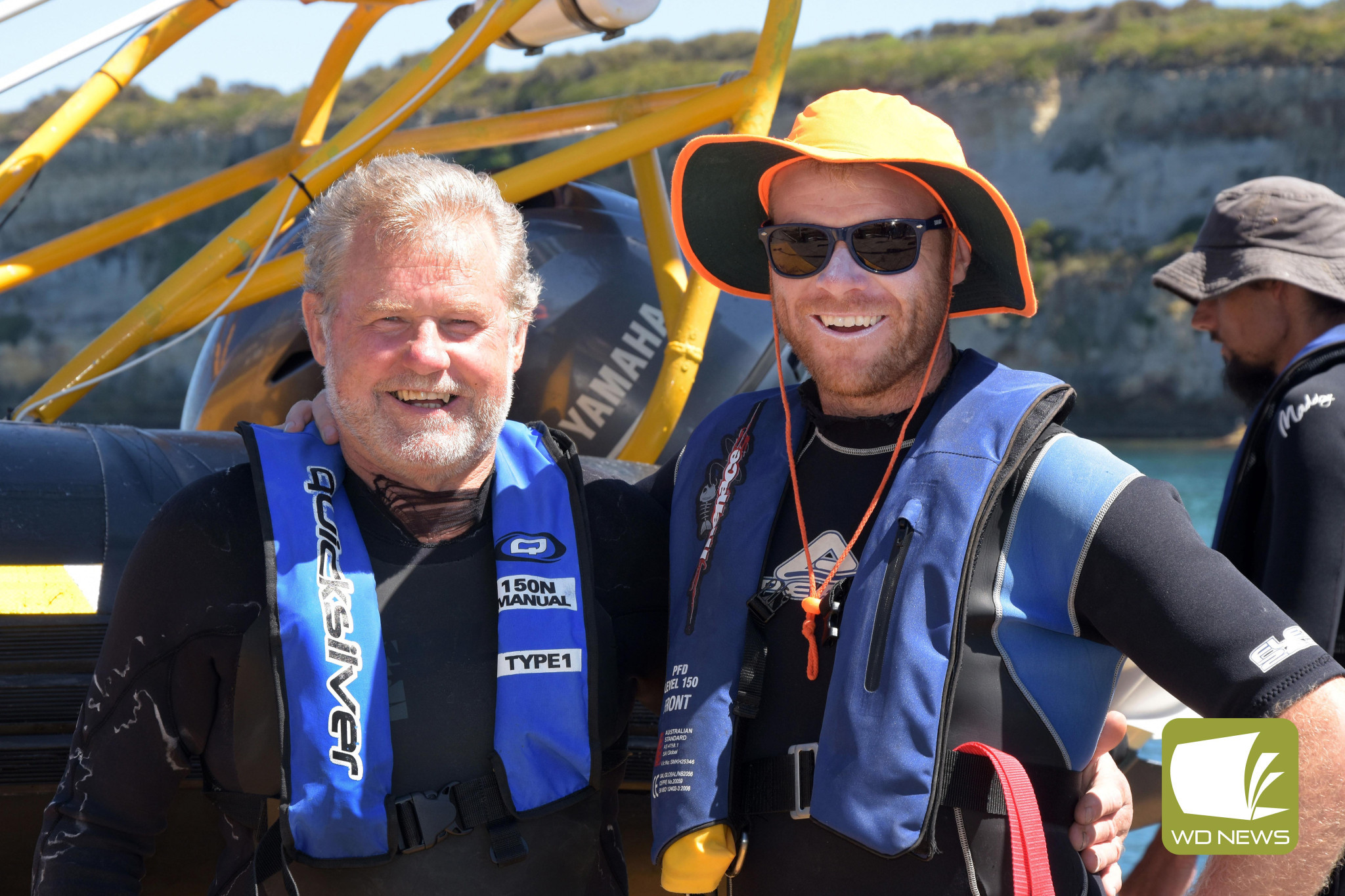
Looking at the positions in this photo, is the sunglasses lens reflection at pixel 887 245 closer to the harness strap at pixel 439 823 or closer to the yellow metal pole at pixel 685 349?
the harness strap at pixel 439 823

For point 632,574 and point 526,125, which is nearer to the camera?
point 632,574

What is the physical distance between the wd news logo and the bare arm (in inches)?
0.4

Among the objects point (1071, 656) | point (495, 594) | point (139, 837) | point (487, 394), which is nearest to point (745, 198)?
point (487, 394)

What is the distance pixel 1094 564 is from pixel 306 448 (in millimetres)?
1178

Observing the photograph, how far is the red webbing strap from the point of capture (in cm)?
157

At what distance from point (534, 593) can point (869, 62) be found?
47.4 metres

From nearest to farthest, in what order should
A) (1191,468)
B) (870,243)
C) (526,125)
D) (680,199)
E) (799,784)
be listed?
(799,784)
(870,243)
(680,199)
(526,125)
(1191,468)

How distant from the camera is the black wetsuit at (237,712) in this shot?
1.76 meters

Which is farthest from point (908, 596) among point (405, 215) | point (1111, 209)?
point (1111, 209)

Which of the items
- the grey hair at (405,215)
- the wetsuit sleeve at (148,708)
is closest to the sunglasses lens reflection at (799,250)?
the grey hair at (405,215)

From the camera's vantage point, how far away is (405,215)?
186cm

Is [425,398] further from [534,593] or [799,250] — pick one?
[799,250]

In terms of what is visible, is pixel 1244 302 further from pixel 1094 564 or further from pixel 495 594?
pixel 495 594

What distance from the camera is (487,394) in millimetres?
1891
